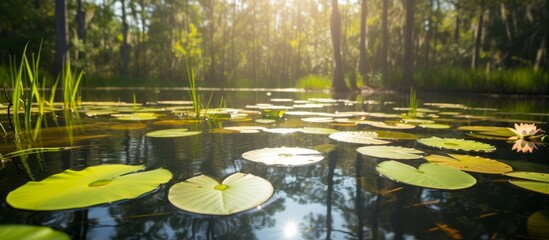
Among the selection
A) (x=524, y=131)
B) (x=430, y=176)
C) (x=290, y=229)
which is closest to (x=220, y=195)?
(x=290, y=229)

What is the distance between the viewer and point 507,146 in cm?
176

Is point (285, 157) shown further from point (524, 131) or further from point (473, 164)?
point (524, 131)

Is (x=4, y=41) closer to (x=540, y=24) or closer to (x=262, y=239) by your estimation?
(x=262, y=239)

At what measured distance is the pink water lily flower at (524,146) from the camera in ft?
5.45

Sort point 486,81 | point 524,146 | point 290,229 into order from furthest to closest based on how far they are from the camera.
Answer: point 486,81 → point 524,146 → point 290,229

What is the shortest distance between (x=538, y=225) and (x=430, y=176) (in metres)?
0.33

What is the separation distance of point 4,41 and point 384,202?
16828mm

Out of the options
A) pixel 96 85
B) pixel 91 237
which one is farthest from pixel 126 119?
pixel 96 85

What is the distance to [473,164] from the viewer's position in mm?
1271

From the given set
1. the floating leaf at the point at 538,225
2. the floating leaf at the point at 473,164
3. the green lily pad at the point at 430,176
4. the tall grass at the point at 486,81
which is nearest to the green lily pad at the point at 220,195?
the green lily pad at the point at 430,176

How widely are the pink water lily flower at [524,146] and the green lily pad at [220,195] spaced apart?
1.52 meters

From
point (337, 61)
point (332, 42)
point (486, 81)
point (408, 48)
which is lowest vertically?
point (486, 81)

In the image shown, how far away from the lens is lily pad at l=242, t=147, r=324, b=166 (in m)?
1.28

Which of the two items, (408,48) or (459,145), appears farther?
(408,48)
